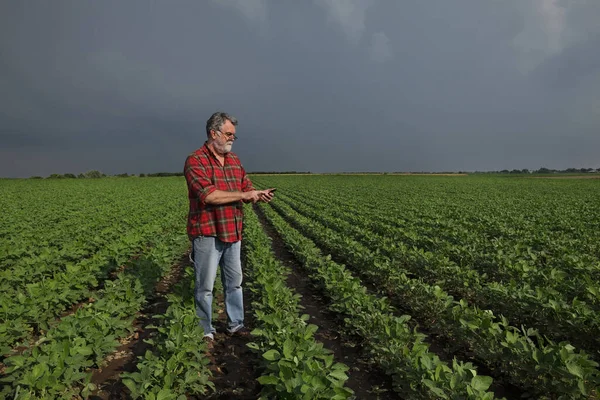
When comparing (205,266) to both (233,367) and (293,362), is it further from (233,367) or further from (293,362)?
(293,362)

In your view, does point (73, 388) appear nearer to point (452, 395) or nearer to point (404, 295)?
point (452, 395)

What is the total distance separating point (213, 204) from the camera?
3.55 m

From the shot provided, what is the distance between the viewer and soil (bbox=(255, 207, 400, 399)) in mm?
3381

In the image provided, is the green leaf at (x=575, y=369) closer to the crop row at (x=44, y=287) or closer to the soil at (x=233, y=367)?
the soil at (x=233, y=367)

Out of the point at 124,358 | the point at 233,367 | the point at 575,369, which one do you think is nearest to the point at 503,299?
the point at 575,369

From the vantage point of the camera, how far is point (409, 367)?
289cm

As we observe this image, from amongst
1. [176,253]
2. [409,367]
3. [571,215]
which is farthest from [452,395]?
[571,215]

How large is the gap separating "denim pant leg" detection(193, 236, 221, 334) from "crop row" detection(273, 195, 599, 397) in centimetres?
286

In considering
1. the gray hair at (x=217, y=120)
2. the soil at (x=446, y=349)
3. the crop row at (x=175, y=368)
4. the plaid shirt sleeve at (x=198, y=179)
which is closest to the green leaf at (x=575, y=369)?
the soil at (x=446, y=349)

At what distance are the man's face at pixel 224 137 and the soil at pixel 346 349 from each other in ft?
9.64

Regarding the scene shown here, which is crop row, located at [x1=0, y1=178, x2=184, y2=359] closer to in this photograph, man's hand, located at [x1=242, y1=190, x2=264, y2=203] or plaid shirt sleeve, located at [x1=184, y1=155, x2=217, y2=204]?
plaid shirt sleeve, located at [x1=184, y1=155, x2=217, y2=204]

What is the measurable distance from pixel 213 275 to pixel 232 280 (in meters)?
0.39

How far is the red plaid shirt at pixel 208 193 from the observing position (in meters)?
3.54

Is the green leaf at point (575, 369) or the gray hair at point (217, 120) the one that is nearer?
the green leaf at point (575, 369)
